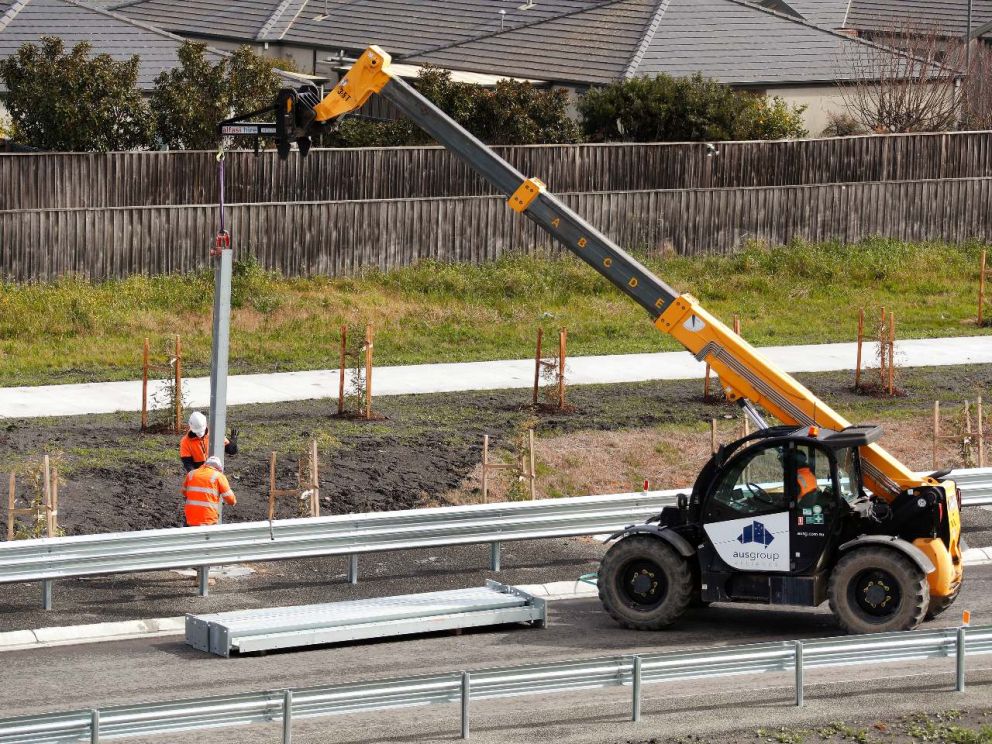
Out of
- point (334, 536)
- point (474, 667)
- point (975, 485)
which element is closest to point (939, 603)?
point (975, 485)

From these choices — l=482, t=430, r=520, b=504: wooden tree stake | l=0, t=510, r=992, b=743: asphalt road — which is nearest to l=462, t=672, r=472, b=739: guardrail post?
l=0, t=510, r=992, b=743: asphalt road

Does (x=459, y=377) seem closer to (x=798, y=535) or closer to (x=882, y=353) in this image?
(x=882, y=353)

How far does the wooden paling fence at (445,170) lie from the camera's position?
3144cm

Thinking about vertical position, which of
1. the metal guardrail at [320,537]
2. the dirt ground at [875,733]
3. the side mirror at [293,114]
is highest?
the side mirror at [293,114]

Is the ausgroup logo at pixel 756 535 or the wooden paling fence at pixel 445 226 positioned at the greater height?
the wooden paling fence at pixel 445 226

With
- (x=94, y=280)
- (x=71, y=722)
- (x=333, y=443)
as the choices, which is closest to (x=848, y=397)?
(x=333, y=443)

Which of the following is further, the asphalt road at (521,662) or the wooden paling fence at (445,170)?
the wooden paling fence at (445,170)

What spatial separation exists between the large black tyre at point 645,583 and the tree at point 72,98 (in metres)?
20.4

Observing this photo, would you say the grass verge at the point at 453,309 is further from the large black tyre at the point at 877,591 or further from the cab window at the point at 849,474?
the large black tyre at the point at 877,591

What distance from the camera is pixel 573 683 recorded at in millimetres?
12398

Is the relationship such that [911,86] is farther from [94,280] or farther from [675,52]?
[94,280]

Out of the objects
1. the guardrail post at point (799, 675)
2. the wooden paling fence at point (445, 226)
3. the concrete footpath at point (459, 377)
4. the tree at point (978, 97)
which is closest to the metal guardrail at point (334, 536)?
the guardrail post at point (799, 675)

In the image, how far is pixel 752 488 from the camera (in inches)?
586

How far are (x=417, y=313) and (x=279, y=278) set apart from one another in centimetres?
293
